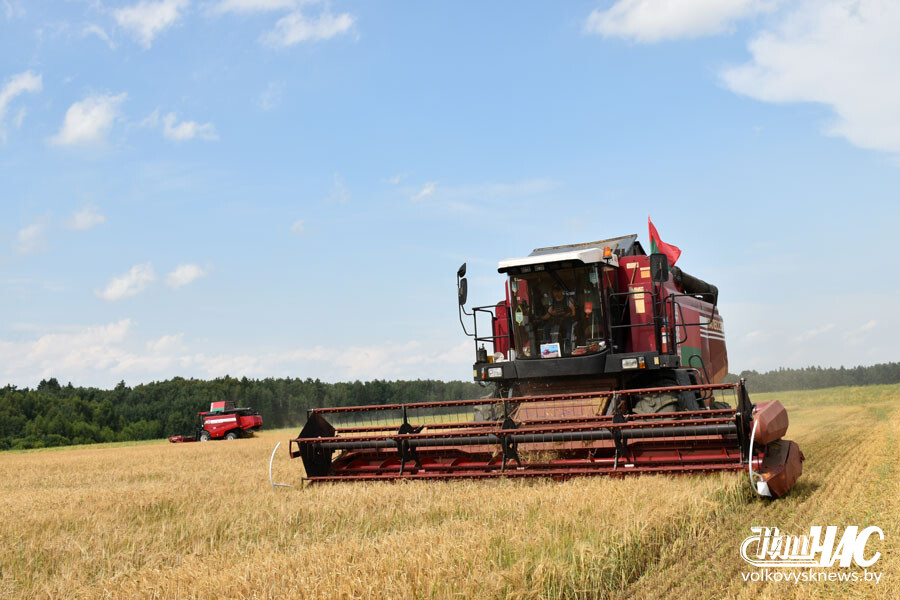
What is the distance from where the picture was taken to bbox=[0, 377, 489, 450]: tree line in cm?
4775

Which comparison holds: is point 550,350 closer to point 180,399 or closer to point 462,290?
point 462,290

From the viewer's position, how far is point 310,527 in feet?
17.4

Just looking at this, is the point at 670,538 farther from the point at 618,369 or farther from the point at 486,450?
the point at 618,369

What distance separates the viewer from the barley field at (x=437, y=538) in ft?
11.8

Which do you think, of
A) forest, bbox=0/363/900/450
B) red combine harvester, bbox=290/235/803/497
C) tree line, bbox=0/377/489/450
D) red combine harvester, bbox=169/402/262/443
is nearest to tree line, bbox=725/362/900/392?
forest, bbox=0/363/900/450

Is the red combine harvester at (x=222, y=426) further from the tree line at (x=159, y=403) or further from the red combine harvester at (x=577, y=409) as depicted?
the red combine harvester at (x=577, y=409)

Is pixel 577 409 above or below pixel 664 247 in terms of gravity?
below

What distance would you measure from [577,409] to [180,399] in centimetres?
5430

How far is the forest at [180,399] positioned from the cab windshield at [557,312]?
27.9 metres

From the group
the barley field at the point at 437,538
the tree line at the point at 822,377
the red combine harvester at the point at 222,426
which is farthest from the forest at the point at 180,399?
the barley field at the point at 437,538

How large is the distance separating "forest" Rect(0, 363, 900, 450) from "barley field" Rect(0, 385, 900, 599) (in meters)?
30.4

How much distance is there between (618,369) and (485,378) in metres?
1.66

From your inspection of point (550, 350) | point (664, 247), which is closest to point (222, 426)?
point (664, 247)

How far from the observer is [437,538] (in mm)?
4227
